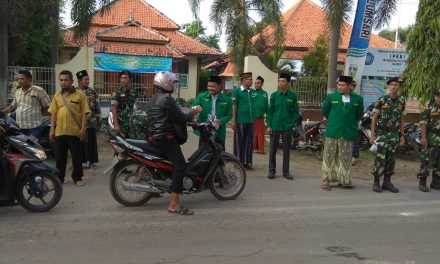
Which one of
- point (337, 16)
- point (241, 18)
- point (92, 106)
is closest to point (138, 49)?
point (241, 18)

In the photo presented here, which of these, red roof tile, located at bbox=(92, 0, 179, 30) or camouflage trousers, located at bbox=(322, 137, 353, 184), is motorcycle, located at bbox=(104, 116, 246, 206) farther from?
red roof tile, located at bbox=(92, 0, 179, 30)

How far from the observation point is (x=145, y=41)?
2978cm

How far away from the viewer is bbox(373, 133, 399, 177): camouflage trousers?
762 centimetres

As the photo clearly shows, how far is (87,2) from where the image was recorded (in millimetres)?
14211

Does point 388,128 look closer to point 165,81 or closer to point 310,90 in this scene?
point 165,81

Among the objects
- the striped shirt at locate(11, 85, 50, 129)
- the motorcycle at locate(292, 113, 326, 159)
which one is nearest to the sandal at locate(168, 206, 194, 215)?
the striped shirt at locate(11, 85, 50, 129)

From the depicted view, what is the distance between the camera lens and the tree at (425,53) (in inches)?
474

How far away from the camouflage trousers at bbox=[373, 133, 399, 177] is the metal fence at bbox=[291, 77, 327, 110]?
26.9ft

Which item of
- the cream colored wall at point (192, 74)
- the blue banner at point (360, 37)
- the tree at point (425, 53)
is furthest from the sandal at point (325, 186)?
the cream colored wall at point (192, 74)

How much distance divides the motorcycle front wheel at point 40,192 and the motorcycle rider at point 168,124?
51.7 inches

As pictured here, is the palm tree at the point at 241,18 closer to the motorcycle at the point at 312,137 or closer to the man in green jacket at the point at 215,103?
the motorcycle at the point at 312,137

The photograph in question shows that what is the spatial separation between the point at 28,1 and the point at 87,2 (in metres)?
1.95

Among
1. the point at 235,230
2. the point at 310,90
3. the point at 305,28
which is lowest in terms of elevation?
the point at 235,230

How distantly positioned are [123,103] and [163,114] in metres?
2.29
